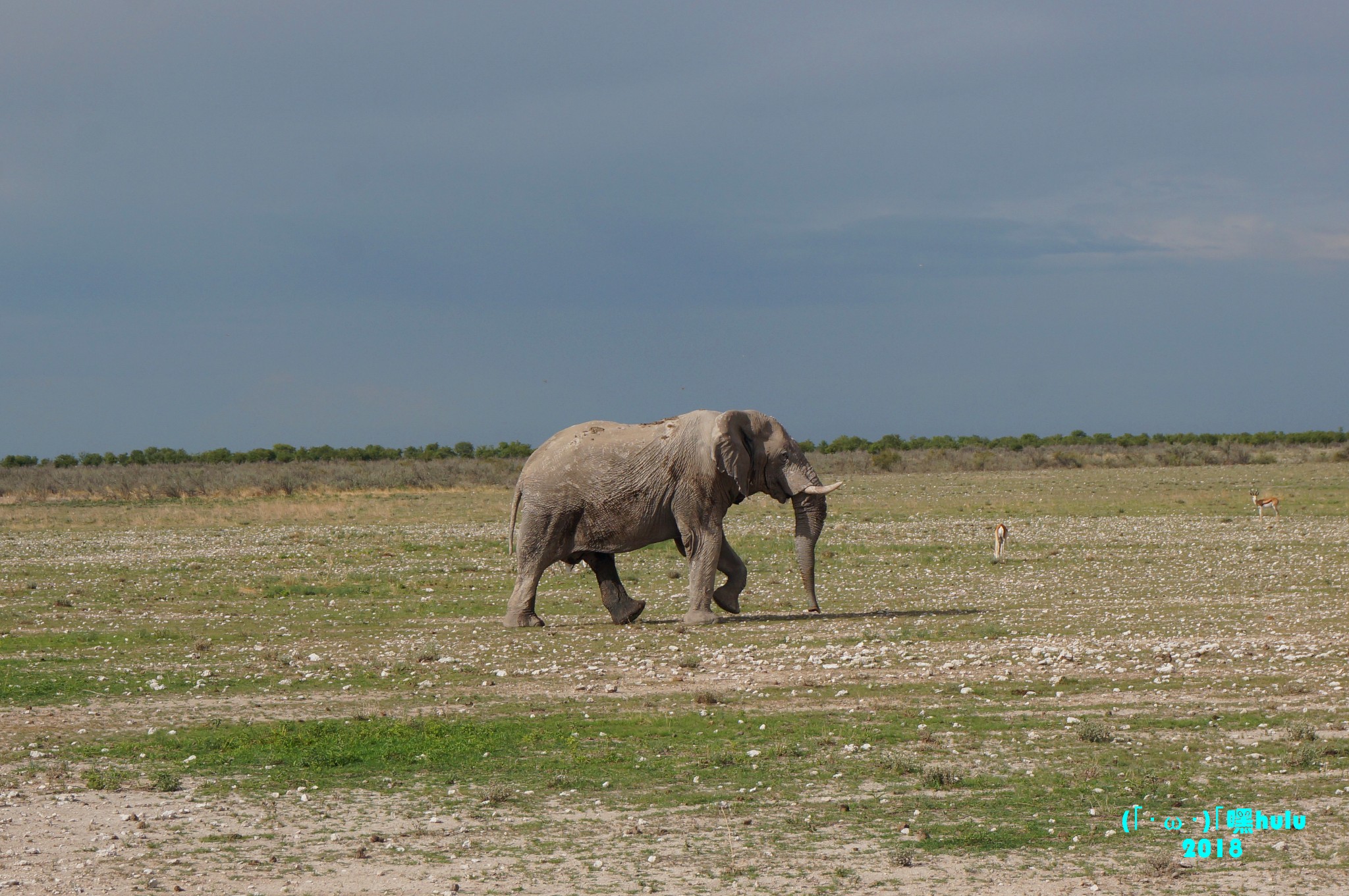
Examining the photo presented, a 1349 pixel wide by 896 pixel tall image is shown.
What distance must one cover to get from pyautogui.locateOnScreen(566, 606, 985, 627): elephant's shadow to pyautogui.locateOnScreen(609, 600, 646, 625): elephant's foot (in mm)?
178

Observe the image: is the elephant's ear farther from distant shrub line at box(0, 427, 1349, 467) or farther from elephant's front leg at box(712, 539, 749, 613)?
distant shrub line at box(0, 427, 1349, 467)

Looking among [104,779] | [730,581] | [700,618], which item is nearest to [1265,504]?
[730,581]

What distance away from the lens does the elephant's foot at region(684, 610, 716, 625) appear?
2164cm

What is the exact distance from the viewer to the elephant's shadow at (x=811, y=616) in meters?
22.2

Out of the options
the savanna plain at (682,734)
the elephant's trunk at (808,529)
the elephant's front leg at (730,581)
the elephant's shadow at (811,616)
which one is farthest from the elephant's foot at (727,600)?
the elephant's trunk at (808,529)

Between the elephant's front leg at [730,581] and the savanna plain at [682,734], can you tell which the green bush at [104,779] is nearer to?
the savanna plain at [682,734]

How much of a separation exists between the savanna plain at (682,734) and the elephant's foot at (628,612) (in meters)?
0.33

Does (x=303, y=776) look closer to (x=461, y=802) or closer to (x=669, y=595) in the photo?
(x=461, y=802)

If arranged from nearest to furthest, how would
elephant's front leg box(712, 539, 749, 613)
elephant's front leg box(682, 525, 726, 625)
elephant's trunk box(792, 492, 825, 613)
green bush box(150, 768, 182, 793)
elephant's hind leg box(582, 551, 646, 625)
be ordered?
green bush box(150, 768, 182, 793), elephant's front leg box(682, 525, 726, 625), elephant's front leg box(712, 539, 749, 613), elephant's trunk box(792, 492, 825, 613), elephant's hind leg box(582, 551, 646, 625)

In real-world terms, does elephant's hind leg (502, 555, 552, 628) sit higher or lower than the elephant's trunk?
lower

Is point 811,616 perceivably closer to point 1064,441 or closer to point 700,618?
point 700,618

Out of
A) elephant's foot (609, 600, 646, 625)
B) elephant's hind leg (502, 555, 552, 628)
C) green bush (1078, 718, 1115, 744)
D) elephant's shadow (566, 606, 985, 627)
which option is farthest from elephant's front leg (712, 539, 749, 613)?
green bush (1078, 718, 1115, 744)

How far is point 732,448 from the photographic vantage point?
21.7 metres

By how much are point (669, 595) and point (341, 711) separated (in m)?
12.4
